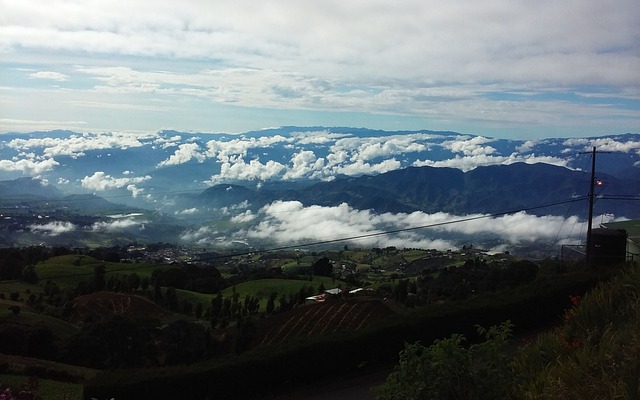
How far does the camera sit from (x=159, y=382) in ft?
35.2

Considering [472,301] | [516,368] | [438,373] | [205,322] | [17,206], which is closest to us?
[438,373]

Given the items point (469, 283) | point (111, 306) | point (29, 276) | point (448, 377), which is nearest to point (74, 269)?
point (29, 276)

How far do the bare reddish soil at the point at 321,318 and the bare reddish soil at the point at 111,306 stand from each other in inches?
662

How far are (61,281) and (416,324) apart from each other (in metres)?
69.4

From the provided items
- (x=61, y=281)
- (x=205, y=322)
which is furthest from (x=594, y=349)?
(x=61, y=281)

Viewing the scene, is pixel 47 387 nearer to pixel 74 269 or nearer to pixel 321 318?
pixel 321 318

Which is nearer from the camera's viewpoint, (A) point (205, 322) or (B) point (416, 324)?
(B) point (416, 324)

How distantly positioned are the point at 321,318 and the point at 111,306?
87.6 ft

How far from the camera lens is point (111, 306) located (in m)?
56.0

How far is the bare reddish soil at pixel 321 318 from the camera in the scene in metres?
37.5

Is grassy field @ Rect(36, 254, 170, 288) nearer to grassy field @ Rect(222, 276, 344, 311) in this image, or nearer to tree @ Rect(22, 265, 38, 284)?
tree @ Rect(22, 265, 38, 284)

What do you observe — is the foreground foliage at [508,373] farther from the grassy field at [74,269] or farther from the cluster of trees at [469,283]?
the grassy field at [74,269]

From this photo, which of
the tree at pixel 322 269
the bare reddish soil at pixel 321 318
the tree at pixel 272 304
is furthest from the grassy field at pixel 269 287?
the bare reddish soil at pixel 321 318

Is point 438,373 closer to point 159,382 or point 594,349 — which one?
point 594,349
